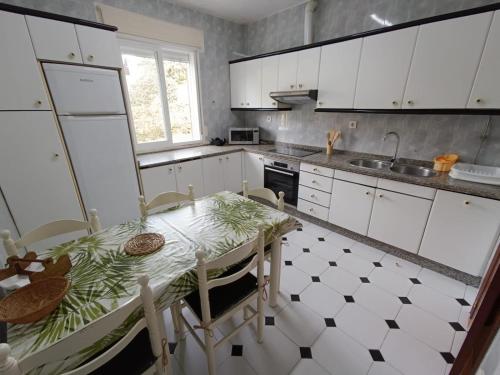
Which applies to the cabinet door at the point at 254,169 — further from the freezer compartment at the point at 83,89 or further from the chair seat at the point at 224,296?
the chair seat at the point at 224,296

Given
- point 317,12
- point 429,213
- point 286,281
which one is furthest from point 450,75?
point 286,281

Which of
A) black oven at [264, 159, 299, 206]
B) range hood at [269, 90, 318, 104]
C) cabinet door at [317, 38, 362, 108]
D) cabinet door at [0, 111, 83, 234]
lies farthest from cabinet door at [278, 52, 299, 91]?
cabinet door at [0, 111, 83, 234]

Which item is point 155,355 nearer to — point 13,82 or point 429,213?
point 13,82

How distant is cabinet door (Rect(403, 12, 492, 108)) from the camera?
1694 mm

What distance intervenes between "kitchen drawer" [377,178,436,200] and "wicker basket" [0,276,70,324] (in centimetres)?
237

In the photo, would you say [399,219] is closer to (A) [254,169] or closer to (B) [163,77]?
(A) [254,169]

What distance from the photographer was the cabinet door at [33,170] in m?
1.70

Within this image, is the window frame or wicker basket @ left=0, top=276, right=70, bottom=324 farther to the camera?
the window frame

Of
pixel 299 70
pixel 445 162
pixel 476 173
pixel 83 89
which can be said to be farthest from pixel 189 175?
pixel 476 173

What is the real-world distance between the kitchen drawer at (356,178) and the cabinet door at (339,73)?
0.74 meters

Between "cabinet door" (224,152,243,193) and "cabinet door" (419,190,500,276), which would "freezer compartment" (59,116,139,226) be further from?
"cabinet door" (419,190,500,276)

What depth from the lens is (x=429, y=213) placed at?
6.31ft

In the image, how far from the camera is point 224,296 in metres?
1.24

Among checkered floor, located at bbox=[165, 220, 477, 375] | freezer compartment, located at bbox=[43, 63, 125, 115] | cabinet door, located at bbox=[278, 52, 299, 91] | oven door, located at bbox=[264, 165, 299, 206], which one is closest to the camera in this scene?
checkered floor, located at bbox=[165, 220, 477, 375]
